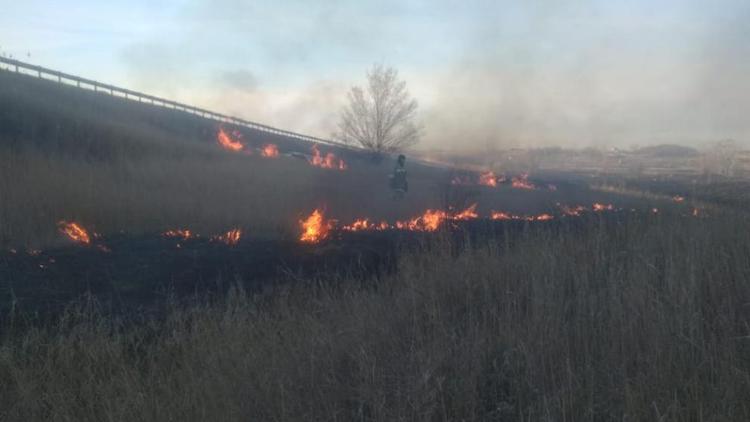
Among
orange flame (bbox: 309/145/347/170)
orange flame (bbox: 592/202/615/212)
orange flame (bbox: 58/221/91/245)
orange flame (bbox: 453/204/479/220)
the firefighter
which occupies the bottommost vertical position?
orange flame (bbox: 592/202/615/212)

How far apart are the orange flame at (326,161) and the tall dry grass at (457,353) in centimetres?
2189

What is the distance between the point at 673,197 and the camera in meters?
18.5

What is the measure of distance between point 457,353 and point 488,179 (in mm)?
28715

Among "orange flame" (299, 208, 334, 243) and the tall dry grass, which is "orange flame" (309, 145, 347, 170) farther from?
the tall dry grass

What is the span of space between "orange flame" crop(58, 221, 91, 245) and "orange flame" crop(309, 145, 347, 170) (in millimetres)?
16567

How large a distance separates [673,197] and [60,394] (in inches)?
700

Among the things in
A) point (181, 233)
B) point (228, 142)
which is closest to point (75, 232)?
point (181, 233)

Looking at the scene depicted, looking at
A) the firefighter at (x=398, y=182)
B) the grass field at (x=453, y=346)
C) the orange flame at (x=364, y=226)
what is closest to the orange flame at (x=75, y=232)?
the grass field at (x=453, y=346)

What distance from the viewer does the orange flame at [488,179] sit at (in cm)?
3151

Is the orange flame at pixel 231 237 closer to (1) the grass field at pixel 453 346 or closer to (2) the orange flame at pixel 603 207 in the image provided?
(1) the grass field at pixel 453 346

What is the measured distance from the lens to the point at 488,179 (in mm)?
32656

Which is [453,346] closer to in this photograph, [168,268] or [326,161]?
[168,268]

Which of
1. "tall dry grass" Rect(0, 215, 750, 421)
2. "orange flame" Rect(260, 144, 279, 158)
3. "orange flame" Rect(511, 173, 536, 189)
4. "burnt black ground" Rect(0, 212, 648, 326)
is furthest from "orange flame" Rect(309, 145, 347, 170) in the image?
"tall dry grass" Rect(0, 215, 750, 421)

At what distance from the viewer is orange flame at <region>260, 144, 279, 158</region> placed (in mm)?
27559
